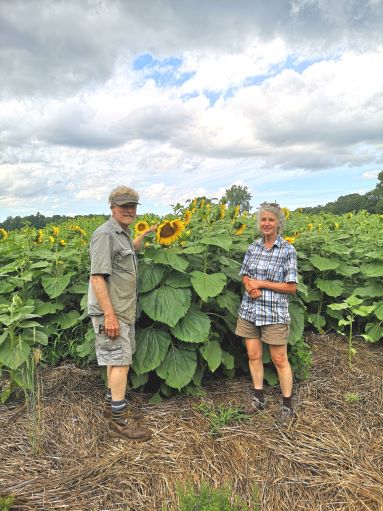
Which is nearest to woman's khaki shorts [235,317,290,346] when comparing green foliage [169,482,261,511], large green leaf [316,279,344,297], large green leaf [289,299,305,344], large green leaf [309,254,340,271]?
large green leaf [289,299,305,344]

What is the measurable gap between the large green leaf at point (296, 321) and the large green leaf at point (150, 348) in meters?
1.06

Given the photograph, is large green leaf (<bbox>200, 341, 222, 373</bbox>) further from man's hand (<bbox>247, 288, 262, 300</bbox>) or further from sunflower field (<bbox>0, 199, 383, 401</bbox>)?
man's hand (<bbox>247, 288, 262, 300</bbox>)

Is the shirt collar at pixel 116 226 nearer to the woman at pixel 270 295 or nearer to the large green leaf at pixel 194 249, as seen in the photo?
the large green leaf at pixel 194 249

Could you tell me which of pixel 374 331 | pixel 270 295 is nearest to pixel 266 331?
pixel 270 295

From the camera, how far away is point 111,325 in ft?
9.86

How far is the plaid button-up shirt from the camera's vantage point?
3.23 metres

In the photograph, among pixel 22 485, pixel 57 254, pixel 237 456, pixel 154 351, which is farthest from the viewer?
pixel 57 254

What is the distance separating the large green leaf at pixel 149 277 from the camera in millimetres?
3322

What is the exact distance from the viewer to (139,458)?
289cm

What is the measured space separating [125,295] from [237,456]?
1362mm

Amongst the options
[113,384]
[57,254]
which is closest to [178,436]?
[113,384]

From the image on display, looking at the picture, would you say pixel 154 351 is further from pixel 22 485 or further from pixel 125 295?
pixel 22 485

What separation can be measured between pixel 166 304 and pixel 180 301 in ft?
0.37

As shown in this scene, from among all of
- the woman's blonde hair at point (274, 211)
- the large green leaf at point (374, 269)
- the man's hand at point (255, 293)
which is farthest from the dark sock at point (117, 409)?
the large green leaf at point (374, 269)
